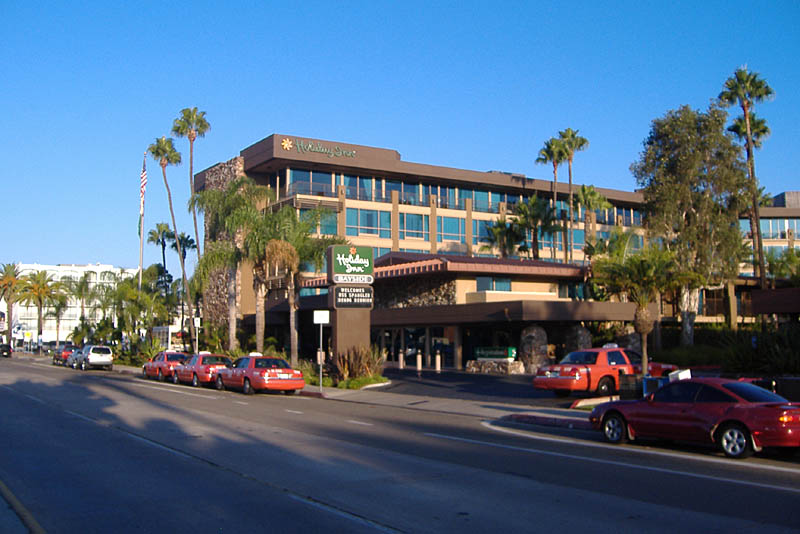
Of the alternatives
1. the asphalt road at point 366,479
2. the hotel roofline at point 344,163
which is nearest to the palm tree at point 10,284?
the hotel roofline at point 344,163

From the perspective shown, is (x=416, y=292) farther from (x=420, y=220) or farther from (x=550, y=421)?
(x=550, y=421)

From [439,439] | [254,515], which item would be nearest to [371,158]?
[439,439]

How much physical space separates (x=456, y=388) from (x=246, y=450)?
1599 cm

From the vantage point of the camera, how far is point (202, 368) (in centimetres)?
3128

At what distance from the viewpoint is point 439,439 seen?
14789 millimetres

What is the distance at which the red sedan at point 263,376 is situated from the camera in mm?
26719

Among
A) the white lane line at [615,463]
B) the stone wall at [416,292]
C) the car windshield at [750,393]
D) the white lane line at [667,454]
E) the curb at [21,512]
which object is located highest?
the stone wall at [416,292]

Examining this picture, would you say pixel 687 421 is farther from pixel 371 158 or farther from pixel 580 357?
pixel 371 158

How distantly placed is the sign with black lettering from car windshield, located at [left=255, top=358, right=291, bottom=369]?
3504 mm

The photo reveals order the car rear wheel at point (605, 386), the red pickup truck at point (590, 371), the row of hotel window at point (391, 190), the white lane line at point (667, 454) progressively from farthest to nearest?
the row of hotel window at point (391, 190) < the car rear wheel at point (605, 386) < the red pickup truck at point (590, 371) < the white lane line at point (667, 454)

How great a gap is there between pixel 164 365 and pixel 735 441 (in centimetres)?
2949

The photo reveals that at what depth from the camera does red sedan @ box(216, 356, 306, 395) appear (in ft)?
87.7

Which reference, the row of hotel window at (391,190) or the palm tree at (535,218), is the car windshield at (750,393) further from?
the row of hotel window at (391,190)

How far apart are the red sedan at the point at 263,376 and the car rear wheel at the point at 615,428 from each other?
49.2 ft
